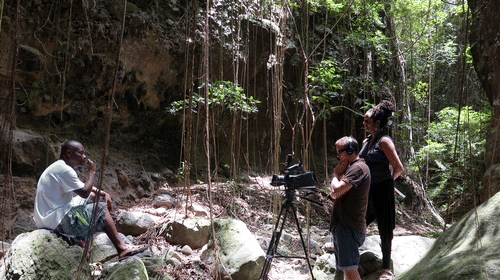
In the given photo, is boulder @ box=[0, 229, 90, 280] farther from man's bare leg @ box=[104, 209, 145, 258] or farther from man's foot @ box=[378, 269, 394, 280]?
man's foot @ box=[378, 269, 394, 280]

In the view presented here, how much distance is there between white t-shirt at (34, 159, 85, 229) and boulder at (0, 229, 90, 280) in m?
0.18

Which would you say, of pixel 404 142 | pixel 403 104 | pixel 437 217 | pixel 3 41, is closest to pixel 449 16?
pixel 403 104

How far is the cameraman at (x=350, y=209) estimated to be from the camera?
1845mm

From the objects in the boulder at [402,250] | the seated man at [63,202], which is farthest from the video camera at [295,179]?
the seated man at [63,202]

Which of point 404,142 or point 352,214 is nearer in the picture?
point 352,214

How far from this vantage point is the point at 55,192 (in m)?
2.25

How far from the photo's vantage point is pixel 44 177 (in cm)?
224

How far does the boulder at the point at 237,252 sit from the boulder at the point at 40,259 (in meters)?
0.88

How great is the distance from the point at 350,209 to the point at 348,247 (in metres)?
0.20

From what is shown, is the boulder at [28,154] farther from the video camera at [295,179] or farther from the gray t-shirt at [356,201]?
the gray t-shirt at [356,201]

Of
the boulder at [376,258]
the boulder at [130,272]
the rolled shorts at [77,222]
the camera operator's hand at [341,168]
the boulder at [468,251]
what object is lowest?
the boulder at [376,258]

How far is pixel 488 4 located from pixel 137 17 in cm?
417

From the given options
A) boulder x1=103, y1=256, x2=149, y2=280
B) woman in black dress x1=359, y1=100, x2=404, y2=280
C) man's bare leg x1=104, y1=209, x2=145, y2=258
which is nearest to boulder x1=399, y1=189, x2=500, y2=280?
woman in black dress x1=359, y1=100, x2=404, y2=280

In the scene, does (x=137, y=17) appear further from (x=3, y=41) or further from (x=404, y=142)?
(x=404, y=142)
